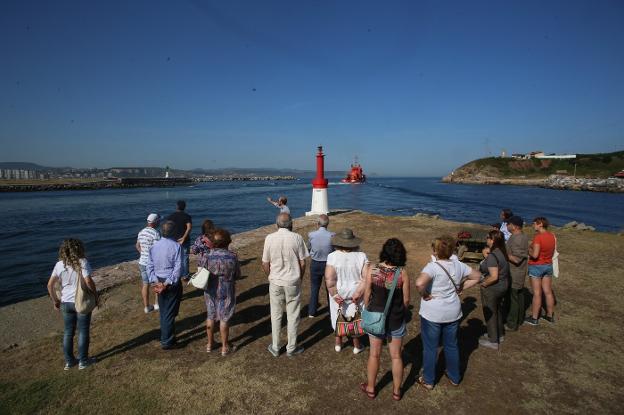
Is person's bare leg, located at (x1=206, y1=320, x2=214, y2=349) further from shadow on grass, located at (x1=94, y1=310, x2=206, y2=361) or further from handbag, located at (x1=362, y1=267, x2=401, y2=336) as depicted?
handbag, located at (x1=362, y1=267, x2=401, y2=336)

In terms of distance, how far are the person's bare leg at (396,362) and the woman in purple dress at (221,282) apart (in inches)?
78.4

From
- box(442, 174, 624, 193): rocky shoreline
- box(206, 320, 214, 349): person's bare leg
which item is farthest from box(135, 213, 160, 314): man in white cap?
box(442, 174, 624, 193): rocky shoreline

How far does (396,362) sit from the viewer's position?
302 cm

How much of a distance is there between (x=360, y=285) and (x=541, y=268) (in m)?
3.34

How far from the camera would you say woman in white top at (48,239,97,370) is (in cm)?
335

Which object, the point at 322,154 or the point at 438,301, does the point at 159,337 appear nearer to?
the point at 438,301

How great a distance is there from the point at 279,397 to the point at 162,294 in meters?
1.95

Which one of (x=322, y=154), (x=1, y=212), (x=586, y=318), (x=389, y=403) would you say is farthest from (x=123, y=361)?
(x=1, y=212)

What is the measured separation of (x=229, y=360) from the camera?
12.4ft

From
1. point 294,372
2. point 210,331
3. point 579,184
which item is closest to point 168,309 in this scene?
point 210,331

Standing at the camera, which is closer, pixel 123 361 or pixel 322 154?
pixel 123 361

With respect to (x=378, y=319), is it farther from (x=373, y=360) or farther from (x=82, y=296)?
(x=82, y=296)

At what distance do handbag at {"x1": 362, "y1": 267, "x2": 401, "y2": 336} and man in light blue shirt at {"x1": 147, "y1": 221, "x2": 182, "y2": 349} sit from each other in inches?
95.7

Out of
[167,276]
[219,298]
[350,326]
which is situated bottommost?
[350,326]
